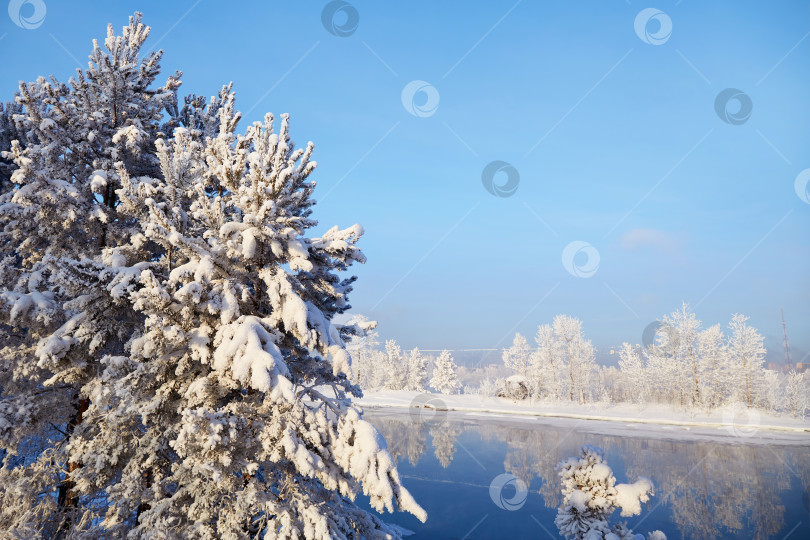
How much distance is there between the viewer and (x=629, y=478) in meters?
18.2

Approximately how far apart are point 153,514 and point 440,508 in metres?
13.7

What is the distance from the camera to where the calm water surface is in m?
14.5

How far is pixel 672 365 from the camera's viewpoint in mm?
56750

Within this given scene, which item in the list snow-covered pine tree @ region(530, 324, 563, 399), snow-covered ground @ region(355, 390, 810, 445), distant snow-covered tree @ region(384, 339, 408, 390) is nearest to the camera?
snow-covered ground @ region(355, 390, 810, 445)

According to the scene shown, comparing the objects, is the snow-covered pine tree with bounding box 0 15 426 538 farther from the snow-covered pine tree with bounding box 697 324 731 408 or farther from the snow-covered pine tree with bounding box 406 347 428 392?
the snow-covered pine tree with bounding box 406 347 428 392

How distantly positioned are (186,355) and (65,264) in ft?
7.85

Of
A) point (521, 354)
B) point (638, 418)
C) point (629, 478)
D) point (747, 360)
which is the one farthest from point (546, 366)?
point (629, 478)

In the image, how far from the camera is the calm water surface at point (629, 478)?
1453 centimetres

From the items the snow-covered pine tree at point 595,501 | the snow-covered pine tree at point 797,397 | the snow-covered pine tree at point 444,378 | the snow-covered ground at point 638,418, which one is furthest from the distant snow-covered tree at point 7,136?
the snow-covered pine tree at point 444,378

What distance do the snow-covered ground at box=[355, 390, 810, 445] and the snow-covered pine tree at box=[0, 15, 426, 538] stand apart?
17.7m

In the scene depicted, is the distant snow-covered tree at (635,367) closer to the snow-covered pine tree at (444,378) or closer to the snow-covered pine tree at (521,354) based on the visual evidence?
the snow-covered pine tree at (521,354)

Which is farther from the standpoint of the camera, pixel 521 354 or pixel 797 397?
pixel 521 354

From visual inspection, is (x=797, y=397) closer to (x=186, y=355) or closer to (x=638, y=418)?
(x=638, y=418)

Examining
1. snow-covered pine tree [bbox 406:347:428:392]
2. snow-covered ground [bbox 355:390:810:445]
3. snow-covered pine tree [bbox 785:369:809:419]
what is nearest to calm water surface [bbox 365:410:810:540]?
snow-covered ground [bbox 355:390:810:445]
